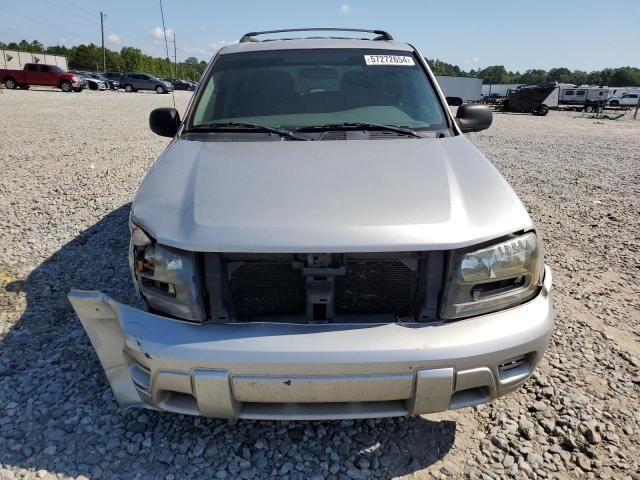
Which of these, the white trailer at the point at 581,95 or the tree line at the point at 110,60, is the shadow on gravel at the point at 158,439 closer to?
the white trailer at the point at 581,95

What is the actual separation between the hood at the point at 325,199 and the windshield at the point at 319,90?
1.52 feet

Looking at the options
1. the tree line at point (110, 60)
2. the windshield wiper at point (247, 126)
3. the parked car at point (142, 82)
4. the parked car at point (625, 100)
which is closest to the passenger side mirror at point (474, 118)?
the windshield wiper at point (247, 126)

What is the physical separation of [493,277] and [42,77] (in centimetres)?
3869

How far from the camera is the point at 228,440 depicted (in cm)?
219

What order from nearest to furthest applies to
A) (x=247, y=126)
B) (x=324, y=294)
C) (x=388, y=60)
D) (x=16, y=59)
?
(x=324, y=294) < (x=247, y=126) < (x=388, y=60) < (x=16, y=59)

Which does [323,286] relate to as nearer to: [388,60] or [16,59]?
[388,60]

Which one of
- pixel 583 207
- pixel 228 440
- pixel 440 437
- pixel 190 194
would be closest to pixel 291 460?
pixel 228 440

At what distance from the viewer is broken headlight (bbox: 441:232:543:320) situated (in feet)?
6.02

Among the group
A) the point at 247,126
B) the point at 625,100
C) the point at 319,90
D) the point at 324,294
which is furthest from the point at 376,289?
the point at 625,100

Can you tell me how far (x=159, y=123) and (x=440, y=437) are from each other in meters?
2.68

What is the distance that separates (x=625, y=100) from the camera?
4384 cm

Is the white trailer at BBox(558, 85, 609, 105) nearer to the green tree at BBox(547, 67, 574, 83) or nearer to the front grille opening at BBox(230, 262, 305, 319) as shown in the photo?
the front grille opening at BBox(230, 262, 305, 319)

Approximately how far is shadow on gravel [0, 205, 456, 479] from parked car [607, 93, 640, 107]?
165 feet

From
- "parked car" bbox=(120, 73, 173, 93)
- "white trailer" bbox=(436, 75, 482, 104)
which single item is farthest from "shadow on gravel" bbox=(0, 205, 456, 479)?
"white trailer" bbox=(436, 75, 482, 104)
